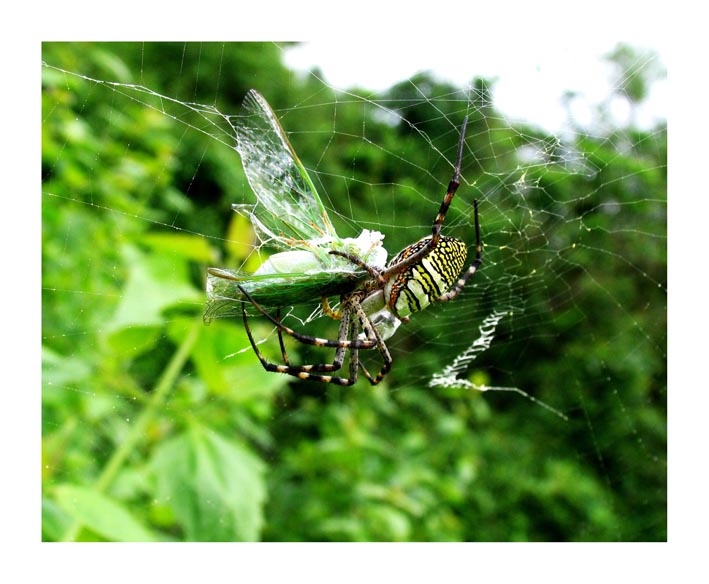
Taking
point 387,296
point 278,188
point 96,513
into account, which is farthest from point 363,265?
point 96,513

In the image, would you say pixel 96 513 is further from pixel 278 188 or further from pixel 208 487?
pixel 278 188

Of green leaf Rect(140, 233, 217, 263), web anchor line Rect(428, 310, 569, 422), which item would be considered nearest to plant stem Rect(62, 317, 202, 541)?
green leaf Rect(140, 233, 217, 263)

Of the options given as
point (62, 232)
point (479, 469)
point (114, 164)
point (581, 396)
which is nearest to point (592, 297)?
point (581, 396)

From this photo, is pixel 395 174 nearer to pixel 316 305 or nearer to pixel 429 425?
pixel 429 425

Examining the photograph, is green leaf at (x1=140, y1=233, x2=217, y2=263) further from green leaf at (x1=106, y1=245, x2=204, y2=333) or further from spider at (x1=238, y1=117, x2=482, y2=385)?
spider at (x1=238, y1=117, x2=482, y2=385)

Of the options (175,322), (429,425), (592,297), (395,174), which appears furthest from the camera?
(592,297)

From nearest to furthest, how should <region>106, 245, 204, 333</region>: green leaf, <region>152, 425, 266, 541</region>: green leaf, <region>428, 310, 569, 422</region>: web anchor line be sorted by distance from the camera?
<region>106, 245, 204, 333</region>: green leaf → <region>152, 425, 266, 541</region>: green leaf → <region>428, 310, 569, 422</region>: web anchor line
